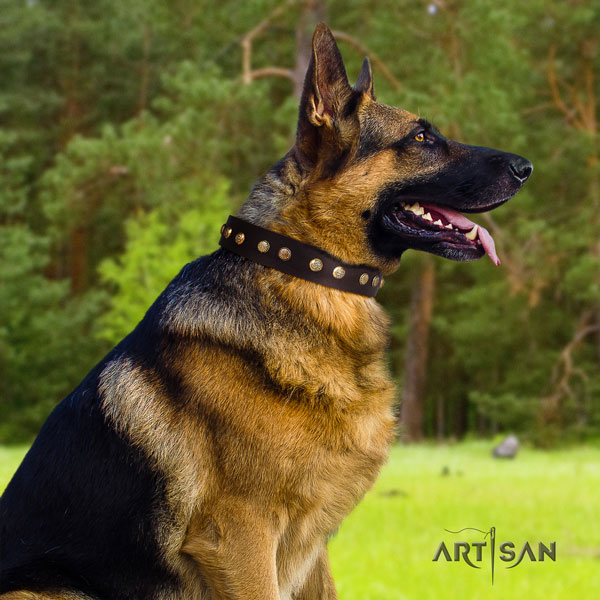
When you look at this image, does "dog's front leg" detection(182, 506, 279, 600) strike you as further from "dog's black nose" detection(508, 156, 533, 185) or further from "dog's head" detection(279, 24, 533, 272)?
"dog's black nose" detection(508, 156, 533, 185)

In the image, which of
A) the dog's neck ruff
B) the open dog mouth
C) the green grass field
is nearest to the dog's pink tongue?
the open dog mouth

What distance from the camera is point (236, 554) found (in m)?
2.69

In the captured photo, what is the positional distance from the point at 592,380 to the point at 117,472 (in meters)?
17.6

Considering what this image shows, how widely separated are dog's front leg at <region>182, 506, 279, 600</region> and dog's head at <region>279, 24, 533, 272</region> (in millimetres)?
1056

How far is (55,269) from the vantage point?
27.8 metres

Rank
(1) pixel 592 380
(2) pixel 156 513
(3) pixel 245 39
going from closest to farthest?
(2) pixel 156 513
(3) pixel 245 39
(1) pixel 592 380

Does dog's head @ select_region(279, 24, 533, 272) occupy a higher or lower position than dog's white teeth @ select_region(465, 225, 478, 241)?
higher

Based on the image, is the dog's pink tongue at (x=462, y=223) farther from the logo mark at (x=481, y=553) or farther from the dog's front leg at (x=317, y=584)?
the logo mark at (x=481, y=553)

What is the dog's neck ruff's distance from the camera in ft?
9.77

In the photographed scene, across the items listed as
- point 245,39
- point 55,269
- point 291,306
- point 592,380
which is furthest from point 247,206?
point 55,269

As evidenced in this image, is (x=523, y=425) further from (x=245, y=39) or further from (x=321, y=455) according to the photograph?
(x=321, y=455)

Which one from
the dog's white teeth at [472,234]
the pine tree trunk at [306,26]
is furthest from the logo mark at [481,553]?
the pine tree trunk at [306,26]

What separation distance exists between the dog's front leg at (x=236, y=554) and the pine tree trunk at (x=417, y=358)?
17055mm

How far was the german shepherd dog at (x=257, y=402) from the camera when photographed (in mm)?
2738
